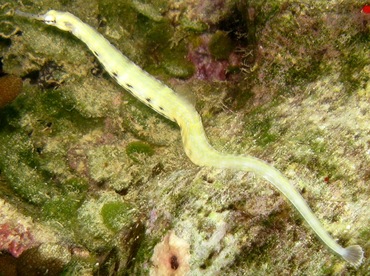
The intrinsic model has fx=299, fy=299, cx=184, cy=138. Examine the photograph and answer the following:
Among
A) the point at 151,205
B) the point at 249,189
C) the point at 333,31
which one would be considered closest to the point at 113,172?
the point at 151,205

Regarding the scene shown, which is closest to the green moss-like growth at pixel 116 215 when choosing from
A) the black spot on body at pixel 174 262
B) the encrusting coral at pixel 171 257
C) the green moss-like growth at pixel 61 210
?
the green moss-like growth at pixel 61 210

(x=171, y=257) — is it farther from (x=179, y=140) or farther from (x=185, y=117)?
(x=179, y=140)

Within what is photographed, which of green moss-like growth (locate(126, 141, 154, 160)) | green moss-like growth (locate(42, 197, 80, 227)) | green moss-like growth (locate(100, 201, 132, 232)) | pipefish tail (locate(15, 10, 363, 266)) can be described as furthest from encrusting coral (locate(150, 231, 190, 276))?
green moss-like growth (locate(42, 197, 80, 227))

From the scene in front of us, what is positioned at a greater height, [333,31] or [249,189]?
[333,31]

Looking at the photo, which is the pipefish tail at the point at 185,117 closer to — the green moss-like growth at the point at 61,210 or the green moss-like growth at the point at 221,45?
the green moss-like growth at the point at 221,45

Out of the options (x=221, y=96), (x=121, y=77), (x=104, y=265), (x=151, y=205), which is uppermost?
(x=221, y=96)

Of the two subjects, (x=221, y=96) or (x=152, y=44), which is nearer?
(x=221, y=96)

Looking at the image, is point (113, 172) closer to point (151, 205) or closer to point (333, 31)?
point (151, 205)
